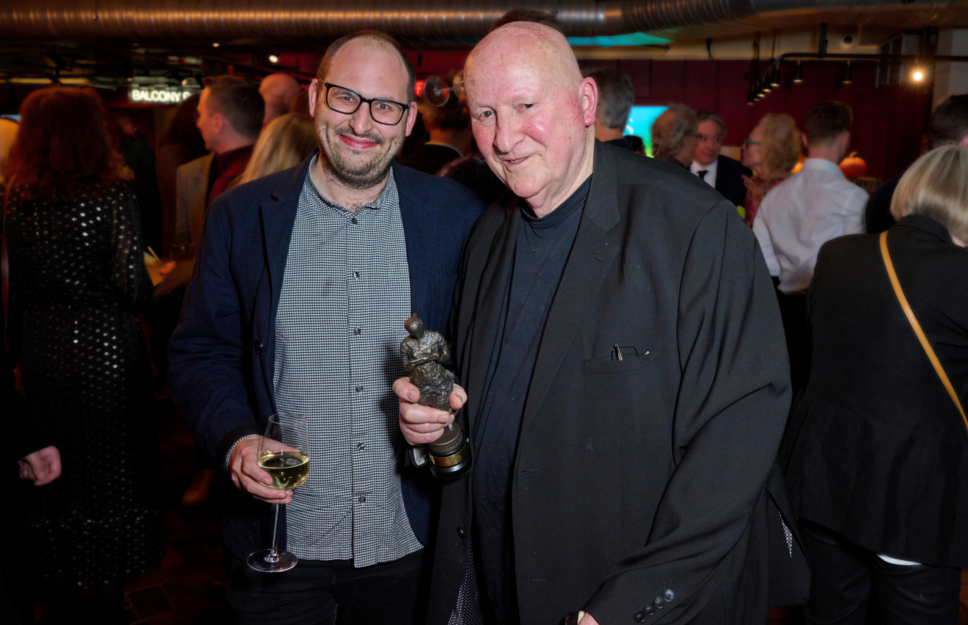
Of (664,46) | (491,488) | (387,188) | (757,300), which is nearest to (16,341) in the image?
(387,188)

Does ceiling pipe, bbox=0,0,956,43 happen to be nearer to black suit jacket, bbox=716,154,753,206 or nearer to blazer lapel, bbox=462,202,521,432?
black suit jacket, bbox=716,154,753,206

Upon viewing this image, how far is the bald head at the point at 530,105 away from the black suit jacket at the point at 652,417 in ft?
0.32

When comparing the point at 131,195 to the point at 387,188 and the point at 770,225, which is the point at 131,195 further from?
→ the point at 770,225

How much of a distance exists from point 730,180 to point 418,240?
195 inches

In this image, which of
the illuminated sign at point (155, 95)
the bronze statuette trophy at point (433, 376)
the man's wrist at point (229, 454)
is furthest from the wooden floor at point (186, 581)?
the illuminated sign at point (155, 95)

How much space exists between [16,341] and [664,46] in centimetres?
1132

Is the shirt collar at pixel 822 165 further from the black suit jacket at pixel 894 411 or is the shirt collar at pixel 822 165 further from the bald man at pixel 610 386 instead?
the bald man at pixel 610 386

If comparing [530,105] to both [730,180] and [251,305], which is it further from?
[730,180]

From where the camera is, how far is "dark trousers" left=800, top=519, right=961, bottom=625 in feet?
7.54

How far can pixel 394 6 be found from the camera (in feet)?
27.3

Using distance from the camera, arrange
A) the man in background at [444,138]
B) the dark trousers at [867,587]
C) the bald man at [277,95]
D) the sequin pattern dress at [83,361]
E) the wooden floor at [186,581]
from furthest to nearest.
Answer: the bald man at [277,95] < the man in background at [444,138] < the wooden floor at [186,581] < the sequin pattern dress at [83,361] < the dark trousers at [867,587]

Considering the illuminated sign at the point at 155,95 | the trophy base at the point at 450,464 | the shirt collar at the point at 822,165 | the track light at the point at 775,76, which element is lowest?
the trophy base at the point at 450,464

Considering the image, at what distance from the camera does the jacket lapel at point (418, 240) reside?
1.88m

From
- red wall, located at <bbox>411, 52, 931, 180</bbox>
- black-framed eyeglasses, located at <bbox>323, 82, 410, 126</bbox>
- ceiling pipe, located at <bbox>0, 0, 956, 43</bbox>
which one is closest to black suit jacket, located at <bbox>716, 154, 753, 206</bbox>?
ceiling pipe, located at <bbox>0, 0, 956, 43</bbox>
